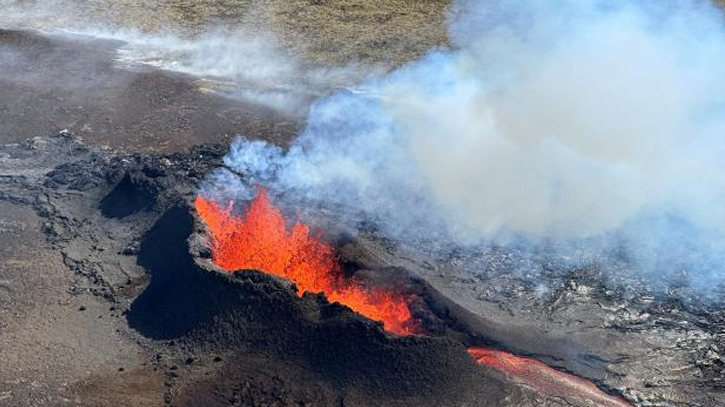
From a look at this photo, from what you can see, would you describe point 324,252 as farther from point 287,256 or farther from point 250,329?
point 250,329

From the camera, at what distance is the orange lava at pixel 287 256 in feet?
41.4

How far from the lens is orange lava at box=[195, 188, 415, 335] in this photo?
41.4ft

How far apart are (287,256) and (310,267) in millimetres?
477

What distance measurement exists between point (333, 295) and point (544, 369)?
12.2 feet

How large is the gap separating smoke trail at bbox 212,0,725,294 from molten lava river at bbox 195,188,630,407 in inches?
59.6

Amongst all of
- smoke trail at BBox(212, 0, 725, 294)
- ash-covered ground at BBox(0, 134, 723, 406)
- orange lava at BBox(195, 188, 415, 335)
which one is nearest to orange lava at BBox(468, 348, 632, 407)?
ash-covered ground at BBox(0, 134, 723, 406)

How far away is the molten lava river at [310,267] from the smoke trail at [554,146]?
151 centimetres

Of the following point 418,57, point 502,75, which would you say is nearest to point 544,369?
point 502,75

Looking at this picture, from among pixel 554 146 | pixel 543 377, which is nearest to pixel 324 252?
pixel 543 377

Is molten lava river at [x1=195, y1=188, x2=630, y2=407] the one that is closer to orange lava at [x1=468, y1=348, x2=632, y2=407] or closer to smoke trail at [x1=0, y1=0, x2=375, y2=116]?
orange lava at [x1=468, y1=348, x2=632, y2=407]

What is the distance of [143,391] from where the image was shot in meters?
10.9

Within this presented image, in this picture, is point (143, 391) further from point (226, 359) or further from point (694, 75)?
point (694, 75)

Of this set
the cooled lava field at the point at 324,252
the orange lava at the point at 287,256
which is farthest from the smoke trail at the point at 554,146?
the orange lava at the point at 287,256

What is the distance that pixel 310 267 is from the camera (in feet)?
44.7
